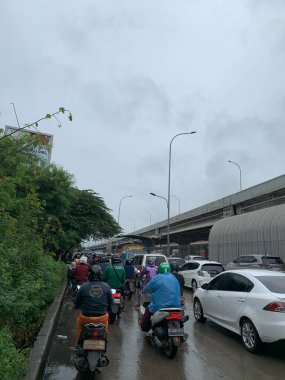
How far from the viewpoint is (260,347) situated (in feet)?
25.0

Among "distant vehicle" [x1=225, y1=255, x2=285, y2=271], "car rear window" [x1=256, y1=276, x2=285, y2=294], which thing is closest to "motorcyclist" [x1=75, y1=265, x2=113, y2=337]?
"car rear window" [x1=256, y1=276, x2=285, y2=294]

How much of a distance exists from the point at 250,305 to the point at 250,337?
59cm

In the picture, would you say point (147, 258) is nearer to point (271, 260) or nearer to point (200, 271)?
point (200, 271)

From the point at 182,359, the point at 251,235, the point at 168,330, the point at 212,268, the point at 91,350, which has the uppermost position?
the point at 251,235

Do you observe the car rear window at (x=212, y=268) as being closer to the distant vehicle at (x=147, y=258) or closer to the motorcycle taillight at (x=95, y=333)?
the distant vehicle at (x=147, y=258)

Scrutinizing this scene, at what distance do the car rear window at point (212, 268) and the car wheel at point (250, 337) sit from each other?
422 inches

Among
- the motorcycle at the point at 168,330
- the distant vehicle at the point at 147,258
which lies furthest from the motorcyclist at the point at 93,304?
the distant vehicle at the point at 147,258

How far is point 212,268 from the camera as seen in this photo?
19.2 metres

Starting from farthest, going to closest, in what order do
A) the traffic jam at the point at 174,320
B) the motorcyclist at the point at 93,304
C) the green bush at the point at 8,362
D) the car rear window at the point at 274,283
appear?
1. the car rear window at the point at 274,283
2. the motorcyclist at the point at 93,304
3. the traffic jam at the point at 174,320
4. the green bush at the point at 8,362

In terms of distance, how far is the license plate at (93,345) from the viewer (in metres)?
5.92

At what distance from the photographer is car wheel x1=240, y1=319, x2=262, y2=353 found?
760 centimetres

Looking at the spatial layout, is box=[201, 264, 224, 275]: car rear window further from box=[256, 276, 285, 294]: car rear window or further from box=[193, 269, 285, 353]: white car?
box=[256, 276, 285, 294]: car rear window

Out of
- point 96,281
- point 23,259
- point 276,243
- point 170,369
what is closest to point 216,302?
point 170,369

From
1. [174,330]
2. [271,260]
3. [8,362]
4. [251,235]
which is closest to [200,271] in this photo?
[271,260]
